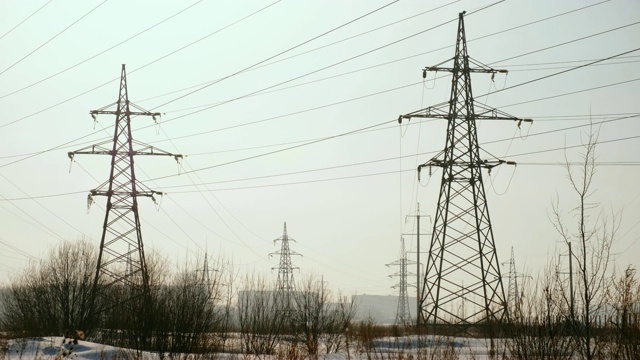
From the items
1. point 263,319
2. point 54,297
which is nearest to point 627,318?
point 263,319

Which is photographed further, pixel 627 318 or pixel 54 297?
pixel 54 297

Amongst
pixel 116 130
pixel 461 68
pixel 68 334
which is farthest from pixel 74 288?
pixel 68 334

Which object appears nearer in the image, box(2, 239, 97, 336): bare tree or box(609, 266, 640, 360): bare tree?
box(609, 266, 640, 360): bare tree

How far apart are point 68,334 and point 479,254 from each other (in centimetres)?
1453

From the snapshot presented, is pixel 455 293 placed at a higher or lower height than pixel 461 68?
lower

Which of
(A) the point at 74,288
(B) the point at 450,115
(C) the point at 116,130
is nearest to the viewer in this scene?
(B) the point at 450,115

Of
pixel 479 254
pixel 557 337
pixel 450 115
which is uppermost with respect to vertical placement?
pixel 450 115

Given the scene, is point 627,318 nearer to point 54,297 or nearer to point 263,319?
point 263,319

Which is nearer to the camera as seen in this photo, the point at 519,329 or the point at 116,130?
the point at 519,329

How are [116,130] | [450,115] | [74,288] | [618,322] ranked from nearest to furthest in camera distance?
[618,322], [450,115], [116,130], [74,288]

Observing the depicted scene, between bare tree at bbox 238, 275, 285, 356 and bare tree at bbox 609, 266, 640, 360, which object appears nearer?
bare tree at bbox 609, 266, 640, 360

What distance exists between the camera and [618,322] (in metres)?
13.2

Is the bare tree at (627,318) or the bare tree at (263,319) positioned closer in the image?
the bare tree at (627,318)

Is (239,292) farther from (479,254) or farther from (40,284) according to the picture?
(40,284)
